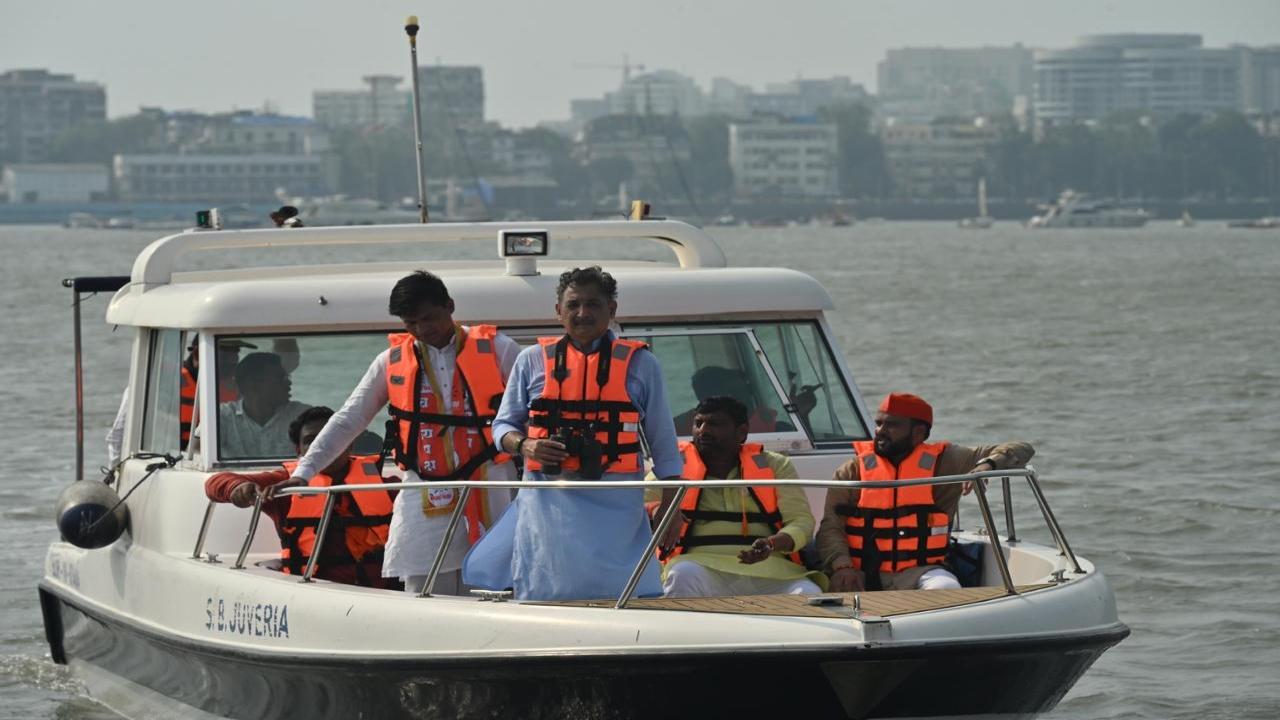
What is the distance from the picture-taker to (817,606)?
7211 millimetres

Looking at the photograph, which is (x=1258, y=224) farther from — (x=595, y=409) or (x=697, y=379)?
(x=595, y=409)

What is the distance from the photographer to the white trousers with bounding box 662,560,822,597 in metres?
7.90

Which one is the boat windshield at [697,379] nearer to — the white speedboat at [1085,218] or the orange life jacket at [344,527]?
the orange life jacket at [344,527]

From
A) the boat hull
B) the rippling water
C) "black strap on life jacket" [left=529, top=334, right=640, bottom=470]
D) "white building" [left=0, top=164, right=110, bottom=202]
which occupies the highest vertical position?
"white building" [left=0, top=164, right=110, bottom=202]

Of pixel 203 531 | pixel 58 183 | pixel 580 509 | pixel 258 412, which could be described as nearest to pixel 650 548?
pixel 580 509

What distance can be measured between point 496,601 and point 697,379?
95.6 inches

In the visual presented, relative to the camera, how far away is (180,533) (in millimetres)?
8891

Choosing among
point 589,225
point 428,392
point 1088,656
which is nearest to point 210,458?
point 428,392

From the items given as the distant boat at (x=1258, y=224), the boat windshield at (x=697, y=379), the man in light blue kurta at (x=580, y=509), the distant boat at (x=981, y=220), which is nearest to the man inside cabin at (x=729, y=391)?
the boat windshield at (x=697, y=379)

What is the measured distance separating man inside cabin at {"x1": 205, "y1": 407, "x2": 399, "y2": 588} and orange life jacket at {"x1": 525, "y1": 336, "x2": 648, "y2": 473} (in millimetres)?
1265

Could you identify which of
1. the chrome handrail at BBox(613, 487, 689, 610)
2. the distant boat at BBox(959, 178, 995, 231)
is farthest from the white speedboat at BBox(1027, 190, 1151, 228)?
the chrome handrail at BBox(613, 487, 689, 610)

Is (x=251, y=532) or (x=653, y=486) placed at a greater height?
(x=653, y=486)

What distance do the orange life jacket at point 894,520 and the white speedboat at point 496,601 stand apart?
27 cm

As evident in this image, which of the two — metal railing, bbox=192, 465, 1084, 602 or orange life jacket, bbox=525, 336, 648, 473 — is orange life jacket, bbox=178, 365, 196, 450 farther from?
orange life jacket, bbox=525, 336, 648, 473
